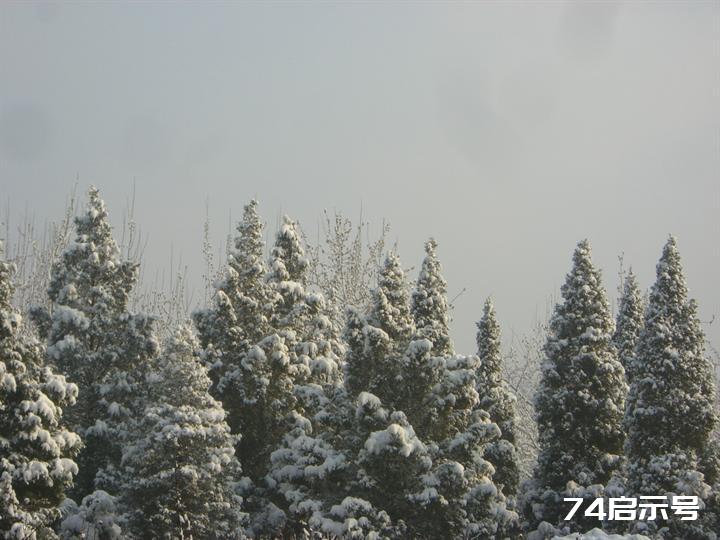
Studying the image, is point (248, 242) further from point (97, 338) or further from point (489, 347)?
point (489, 347)

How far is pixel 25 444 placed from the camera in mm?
18109

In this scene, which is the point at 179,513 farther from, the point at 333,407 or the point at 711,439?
the point at 711,439

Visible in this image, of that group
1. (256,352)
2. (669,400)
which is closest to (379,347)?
(256,352)

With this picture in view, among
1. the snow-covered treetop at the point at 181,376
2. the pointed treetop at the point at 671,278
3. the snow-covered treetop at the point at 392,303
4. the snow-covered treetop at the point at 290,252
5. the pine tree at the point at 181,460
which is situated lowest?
the pine tree at the point at 181,460

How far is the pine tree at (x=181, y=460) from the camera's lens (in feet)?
66.0

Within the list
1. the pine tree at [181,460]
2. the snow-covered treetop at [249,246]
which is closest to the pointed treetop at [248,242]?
the snow-covered treetop at [249,246]

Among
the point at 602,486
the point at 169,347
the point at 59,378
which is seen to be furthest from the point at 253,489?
the point at 602,486

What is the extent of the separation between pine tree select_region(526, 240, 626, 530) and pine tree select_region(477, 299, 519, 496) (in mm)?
1450

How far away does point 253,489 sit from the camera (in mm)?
24375

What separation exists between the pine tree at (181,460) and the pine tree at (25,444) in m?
2.14

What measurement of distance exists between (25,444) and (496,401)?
50.6ft

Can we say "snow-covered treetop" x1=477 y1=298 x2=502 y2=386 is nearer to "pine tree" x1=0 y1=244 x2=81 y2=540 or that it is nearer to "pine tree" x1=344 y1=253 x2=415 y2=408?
"pine tree" x1=344 y1=253 x2=415 y2=408

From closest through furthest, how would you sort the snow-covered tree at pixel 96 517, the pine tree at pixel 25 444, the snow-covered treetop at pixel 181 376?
the pine tree at pixel 25 444 < the snow-covered tree at pixel 96 517 < the snow-covered treetop at pixel 181 376

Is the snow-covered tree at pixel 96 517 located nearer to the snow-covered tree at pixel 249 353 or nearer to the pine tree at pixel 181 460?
the pine tree at pixel 181 460
